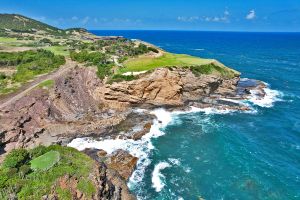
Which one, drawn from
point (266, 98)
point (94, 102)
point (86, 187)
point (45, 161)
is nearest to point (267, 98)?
point (266, 98)

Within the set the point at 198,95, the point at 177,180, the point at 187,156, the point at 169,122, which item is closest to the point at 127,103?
the point at 169,122

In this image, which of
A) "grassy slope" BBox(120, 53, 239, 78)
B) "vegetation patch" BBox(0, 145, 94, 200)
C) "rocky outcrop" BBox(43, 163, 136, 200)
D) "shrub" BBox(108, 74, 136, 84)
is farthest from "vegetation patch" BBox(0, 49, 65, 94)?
"rocky outcrop" BBox(43, 163, 136, 200)

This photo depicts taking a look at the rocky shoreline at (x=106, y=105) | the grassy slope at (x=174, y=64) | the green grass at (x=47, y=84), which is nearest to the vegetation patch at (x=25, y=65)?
the green grass at (x=47, y=84)

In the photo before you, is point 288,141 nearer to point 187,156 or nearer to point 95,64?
point 187,156

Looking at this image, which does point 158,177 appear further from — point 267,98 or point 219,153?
point 267,98

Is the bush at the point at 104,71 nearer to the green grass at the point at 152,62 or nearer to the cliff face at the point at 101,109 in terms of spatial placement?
the cliff face at the point at 101,109

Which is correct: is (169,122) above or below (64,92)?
below

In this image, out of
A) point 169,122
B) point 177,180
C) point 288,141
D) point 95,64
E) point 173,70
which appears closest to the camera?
point 177,180
